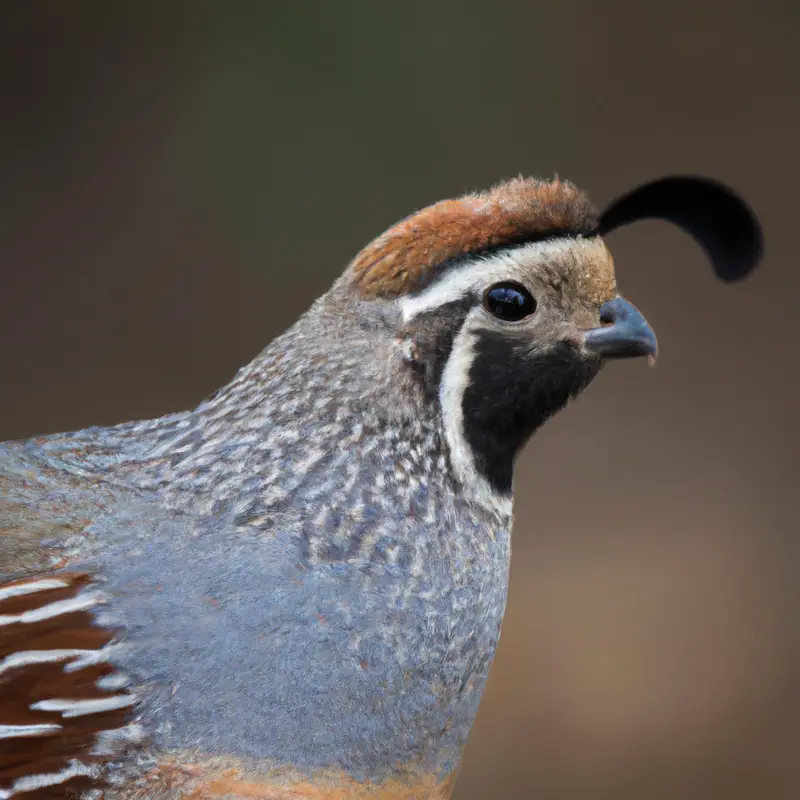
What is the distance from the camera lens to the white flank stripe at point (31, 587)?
1399mm

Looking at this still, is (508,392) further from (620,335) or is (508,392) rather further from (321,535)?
(321,535)

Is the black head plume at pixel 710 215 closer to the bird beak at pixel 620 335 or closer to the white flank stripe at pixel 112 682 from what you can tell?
the bird beak at pixel 620 335

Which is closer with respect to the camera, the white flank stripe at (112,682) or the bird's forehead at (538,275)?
the white flank stripe at (112,682)

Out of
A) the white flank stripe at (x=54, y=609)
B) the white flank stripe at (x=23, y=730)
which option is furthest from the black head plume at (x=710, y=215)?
the white flank stripe at (x=23, y=730)

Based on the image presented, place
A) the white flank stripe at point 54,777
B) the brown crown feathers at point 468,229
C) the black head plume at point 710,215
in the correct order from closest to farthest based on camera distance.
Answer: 1. the white flank stripe at point 54,777
2. the brown crown feathers at point 468,229
3. the black head plume at point 710,215

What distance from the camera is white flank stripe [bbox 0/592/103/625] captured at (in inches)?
54.7

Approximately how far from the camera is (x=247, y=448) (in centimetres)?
154

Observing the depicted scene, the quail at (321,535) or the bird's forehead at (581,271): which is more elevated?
the bird's forehead at (581,271)

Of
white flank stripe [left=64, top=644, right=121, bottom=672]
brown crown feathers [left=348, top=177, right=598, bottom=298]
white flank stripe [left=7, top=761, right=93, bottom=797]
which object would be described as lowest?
white flank stripe [left=7, top=761, right=93, bottom=797]

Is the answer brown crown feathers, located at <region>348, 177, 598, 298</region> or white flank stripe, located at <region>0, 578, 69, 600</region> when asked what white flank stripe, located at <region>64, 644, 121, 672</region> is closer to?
white flank stripe, located at <region>0, 578, 69, 600</region>

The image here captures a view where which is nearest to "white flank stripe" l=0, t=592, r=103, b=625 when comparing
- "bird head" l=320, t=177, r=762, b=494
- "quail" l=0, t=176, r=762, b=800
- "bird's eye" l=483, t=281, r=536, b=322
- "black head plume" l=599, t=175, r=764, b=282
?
"quail" l=0, t=176, r=762, b=800

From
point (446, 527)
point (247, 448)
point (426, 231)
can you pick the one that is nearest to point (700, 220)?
point (426, 231)

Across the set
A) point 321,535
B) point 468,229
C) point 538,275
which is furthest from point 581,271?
point 321,535

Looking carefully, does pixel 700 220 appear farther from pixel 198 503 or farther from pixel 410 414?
pixel 198 503
